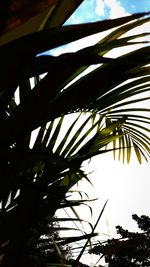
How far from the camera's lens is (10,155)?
2.13 ft

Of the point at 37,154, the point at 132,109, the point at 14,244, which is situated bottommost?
the point at 14,244

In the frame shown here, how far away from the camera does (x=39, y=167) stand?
3.02 feet

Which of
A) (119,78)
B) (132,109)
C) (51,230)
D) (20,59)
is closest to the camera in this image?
(20,59)

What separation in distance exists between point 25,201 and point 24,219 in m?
0.04

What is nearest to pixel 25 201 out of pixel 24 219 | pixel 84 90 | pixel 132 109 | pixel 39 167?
pixel 24 219

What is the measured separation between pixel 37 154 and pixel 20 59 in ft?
0.75

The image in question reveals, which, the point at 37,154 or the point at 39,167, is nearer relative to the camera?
the point at 37,154

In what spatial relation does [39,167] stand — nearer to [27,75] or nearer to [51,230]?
[51,230]

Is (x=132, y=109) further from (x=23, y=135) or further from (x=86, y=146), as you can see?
(x=23, y=135)

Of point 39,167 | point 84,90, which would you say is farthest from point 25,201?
point 84,90

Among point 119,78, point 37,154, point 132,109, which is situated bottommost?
point 37,154

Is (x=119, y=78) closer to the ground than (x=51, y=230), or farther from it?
farther from it

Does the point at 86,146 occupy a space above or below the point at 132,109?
below

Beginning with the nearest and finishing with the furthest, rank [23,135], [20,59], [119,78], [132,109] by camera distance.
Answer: [20,59], [23,135], [119,78], [132,109]
